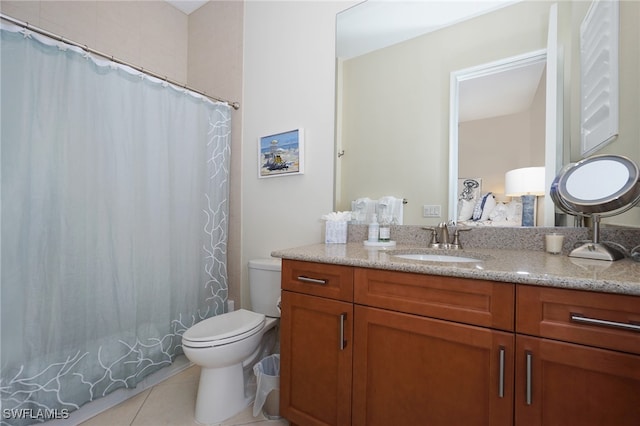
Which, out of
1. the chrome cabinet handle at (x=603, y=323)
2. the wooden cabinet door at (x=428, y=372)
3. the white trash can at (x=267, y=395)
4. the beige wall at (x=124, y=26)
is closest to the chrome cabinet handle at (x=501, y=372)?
the wooden cabinet door at (x=428, y=372)

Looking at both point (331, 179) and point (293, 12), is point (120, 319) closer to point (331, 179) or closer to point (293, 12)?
point (331, 179)

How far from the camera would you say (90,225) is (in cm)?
142

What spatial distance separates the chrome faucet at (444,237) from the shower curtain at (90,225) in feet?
4.99

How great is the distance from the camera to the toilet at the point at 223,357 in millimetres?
1306

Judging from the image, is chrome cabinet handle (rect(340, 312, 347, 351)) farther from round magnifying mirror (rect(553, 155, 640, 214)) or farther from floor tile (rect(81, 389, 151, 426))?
floor tile (rect(81, 389, 151, 426))

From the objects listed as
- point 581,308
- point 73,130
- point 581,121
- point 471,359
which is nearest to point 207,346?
point 471,359

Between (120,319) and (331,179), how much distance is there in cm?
144

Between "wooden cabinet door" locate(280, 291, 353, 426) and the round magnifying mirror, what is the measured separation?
0.94 metres

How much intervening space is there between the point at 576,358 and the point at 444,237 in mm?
699

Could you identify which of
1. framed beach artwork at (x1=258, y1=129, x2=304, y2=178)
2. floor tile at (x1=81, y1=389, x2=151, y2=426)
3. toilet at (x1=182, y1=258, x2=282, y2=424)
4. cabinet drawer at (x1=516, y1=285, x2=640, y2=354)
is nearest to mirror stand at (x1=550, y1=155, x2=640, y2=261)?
cabinet drawer at (x1=516, y1=285, x2=640, y2=354)

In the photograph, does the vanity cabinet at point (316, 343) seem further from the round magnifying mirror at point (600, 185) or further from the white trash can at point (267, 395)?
the round magnifying mirror at point (600, 185)

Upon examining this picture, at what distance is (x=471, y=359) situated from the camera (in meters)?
0.82

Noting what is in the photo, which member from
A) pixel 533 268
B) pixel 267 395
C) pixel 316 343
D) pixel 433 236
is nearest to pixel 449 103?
pixel 433 236

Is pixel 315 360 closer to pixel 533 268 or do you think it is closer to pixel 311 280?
pixel 311 280
